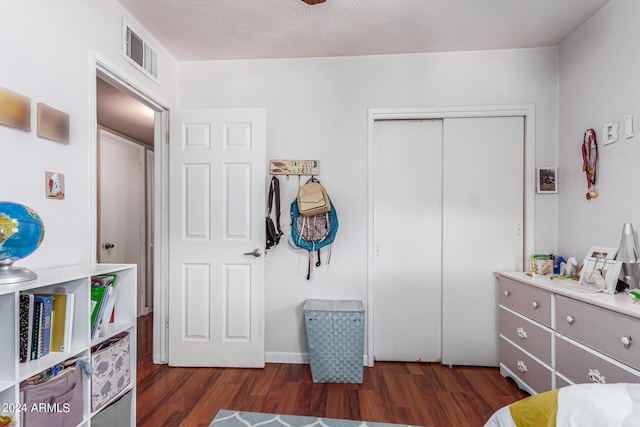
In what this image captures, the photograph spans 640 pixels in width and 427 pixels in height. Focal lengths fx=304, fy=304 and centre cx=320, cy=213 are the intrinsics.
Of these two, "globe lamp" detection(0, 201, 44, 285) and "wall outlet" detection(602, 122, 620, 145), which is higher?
"wall outlet" detection(602, 122, 620, 145)

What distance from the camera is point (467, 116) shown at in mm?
2447

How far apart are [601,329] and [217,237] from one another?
7.90 ft

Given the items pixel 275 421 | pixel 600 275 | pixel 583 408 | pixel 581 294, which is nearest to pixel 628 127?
pixel 600 275

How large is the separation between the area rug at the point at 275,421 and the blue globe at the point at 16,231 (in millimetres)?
1339

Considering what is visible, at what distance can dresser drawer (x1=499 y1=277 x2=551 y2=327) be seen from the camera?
1.84 m

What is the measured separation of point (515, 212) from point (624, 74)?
1.06 meters

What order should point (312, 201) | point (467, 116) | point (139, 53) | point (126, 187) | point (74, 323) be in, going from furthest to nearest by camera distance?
point (126, 187), point (467, 116), point (312, 201), point (139, 53), point (74, 323)

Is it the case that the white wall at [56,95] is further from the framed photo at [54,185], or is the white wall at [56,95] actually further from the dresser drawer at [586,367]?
the dresser drawer at [586,367]

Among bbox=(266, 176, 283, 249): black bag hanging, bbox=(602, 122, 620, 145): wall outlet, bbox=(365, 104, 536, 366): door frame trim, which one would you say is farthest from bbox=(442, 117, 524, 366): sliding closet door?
bbox=(266, 176, 283, 249): black bag hanging

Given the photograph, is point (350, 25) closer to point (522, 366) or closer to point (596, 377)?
point (596, 377)

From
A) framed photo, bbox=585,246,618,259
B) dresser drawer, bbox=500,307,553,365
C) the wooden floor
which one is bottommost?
the wooden floor

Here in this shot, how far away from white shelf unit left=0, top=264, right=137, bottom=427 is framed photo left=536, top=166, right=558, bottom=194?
2.86 meters

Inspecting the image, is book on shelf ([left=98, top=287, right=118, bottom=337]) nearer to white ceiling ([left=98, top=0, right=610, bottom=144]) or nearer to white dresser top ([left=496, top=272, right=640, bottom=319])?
white ceiling ([left=98, top=0, right=610, bottom=144])

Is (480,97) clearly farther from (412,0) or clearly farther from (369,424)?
(369,424)
